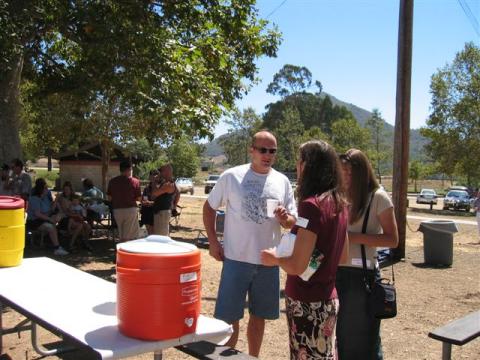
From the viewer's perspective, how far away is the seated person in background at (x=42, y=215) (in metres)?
9.39

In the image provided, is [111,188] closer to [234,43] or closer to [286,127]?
[234,43]

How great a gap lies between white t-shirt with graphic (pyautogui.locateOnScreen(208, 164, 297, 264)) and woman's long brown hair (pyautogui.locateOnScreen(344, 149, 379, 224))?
0.69m

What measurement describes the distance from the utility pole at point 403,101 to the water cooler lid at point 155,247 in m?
7.87

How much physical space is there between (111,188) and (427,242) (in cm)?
598

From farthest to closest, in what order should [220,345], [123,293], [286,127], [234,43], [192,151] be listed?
1. [286,127]
2. [192,151]
3. [234,43]
4. [220,345]
5. [123,293]

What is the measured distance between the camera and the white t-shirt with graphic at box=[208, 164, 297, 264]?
3.63m

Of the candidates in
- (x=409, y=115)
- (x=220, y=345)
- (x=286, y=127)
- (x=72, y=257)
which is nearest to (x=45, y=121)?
(x=72, y=257)

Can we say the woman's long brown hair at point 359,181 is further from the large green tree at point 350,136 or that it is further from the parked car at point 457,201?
the large green tree at point 350,136

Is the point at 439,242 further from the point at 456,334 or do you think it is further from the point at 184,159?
the point at 184,159

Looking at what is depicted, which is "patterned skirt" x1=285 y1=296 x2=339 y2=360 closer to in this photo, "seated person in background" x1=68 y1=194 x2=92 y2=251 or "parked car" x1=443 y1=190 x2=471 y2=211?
"seated person in background" x1=68 y1=194 x2=92 y2=251

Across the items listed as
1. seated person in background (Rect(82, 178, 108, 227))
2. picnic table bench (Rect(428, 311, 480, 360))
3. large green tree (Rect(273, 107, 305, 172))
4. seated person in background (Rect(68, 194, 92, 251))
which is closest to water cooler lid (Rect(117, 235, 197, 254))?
picnic table bench (Rect(428, 311, 480, 360))

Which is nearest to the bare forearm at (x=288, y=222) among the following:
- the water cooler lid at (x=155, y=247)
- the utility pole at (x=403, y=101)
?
the water cooler lid at (x=155, y=247)

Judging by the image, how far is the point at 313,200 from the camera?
2.54 meters

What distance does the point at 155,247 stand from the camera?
213 cm
